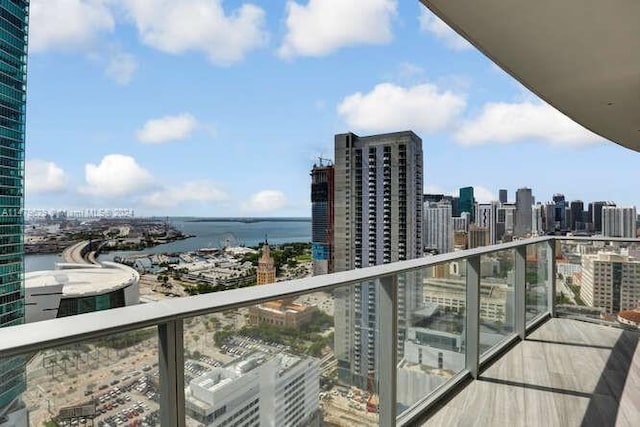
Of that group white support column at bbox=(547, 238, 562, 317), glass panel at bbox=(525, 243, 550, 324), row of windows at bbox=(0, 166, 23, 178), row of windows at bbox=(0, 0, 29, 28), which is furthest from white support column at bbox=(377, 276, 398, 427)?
row of windows at bbox=(0, 0, 29, 28)

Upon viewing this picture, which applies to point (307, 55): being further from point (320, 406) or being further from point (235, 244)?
point (320, 406)

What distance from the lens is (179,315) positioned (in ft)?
3.82

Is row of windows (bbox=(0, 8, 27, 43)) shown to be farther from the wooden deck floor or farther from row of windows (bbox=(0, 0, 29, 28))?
the wooden deck floor

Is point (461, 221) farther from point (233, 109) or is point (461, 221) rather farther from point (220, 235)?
point (233, 109)

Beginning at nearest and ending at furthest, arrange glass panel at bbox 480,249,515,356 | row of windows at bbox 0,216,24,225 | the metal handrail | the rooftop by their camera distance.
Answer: the metal handrail, glass panel at bbox 480,249,515,356, the rooftop, row of windows at bbox 0,216,24,225

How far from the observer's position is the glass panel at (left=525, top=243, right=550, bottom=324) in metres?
4.28

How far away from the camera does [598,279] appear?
15.2ft

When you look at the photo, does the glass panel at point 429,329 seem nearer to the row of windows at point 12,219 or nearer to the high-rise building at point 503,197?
the high-rise building at point 503,197

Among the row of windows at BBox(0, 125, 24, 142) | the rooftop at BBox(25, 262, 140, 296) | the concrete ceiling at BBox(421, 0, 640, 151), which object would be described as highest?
the row of windows at BBox(0, 125, 24, 142)

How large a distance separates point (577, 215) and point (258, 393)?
8.54 meters

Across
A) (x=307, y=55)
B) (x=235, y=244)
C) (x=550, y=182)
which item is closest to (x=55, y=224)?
(x=235, y=244)

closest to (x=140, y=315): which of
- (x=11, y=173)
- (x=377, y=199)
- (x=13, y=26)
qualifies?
(x=11, y=173)

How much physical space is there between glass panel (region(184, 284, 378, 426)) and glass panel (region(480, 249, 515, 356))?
1.66 meters

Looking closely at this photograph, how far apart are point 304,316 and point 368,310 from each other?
55cm
